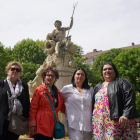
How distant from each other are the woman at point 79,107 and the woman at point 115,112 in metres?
0.16

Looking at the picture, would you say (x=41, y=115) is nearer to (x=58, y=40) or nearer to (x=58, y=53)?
(x=58, y=53)

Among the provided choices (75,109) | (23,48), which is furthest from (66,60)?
(23,48)

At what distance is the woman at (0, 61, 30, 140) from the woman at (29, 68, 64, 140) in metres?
0.18

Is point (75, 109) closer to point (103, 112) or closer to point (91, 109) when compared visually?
point (91, 109)

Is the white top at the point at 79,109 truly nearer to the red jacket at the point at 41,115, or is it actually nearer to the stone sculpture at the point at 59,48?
the red jacket at the point at 41,115

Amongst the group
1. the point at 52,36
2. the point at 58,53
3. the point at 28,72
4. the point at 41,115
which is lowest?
the point at 41,115

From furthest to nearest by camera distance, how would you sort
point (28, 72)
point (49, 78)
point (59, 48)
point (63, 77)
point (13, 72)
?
point (28, 72), point (59, 48), point (63, 77), point (49, 78), point (13, 72)

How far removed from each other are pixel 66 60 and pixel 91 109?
6497 millimetres

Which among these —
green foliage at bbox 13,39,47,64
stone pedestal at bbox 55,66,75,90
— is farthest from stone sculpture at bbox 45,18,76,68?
green foliage at bbox 13,39,47,64

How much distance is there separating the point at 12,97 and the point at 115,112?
187 centimetres

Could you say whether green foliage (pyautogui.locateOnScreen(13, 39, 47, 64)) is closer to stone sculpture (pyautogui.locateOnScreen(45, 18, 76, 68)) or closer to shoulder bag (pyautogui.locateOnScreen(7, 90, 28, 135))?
stone sculpture (pyautogui.locateOnScreen(45, 18, 76, 68))

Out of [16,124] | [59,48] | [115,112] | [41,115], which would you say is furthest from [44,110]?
[59,48]

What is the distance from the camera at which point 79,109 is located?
4.10 m

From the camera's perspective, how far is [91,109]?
4129 millimetres
